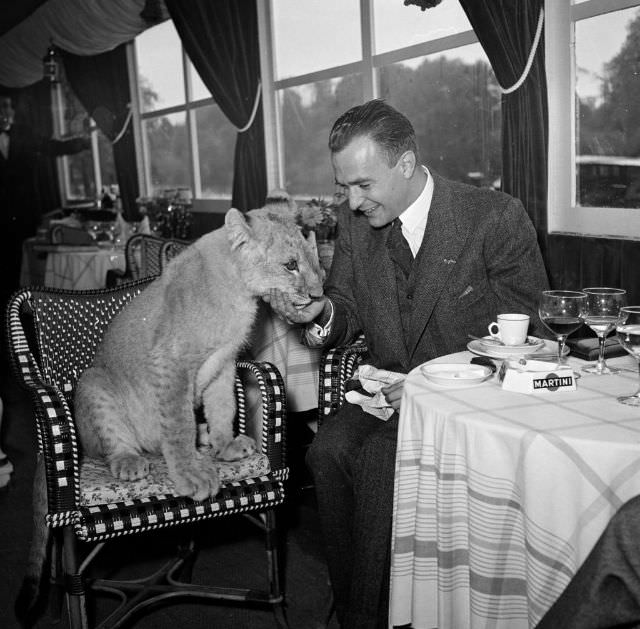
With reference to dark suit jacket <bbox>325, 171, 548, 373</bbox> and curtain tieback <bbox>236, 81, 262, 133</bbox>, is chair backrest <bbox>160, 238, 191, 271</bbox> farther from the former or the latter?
curtain tieback <bbox>236, 81, 262, 133</bbox>

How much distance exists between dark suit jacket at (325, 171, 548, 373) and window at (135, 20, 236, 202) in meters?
5.26

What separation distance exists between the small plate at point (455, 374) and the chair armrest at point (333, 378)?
23.7 inches

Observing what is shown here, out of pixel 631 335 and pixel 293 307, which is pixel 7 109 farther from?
pixel 631 335

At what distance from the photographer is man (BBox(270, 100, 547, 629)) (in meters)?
2.12

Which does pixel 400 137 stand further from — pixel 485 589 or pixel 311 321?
pixel 485 589

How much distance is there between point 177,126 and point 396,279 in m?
6.44

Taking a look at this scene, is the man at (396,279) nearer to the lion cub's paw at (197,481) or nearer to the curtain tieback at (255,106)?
the lion cub's paw at (197,481)

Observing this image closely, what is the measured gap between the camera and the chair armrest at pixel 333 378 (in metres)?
2.38

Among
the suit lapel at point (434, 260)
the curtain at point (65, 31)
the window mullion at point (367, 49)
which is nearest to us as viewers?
the suit lapel at point (434, 260)

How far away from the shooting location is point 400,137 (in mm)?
2254

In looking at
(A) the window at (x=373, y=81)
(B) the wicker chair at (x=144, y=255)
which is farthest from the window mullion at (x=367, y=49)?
(B) the wicker chair at (x=144, y=255)

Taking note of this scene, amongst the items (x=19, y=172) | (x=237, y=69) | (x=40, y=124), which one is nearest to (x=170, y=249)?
(x=237, y=69)

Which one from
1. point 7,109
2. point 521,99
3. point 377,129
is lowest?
point 377,129

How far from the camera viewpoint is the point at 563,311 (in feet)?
5.75
